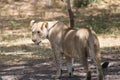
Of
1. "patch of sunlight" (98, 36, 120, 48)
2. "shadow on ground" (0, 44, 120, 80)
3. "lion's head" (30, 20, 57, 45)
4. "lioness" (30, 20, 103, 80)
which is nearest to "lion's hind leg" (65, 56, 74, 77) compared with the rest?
"lioness" (30, 20, 103, 80)

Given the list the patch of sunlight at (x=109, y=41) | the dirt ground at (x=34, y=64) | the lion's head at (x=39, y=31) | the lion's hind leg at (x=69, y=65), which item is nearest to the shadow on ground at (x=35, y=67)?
the dirt ground at (x=34, y=64)

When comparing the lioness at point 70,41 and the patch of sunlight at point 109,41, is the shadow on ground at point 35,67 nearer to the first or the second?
the lioness at point 70,41

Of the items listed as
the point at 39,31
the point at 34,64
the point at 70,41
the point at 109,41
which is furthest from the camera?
the point at 109,41

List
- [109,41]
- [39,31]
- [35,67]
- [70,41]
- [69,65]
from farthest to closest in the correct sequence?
[109,41] < [35,67] < [69,65] < [39,31] < [70,41]

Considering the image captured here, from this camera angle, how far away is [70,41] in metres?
7.76

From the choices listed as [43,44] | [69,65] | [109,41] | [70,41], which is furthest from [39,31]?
[109,41]

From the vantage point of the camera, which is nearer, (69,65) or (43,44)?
(69,65)

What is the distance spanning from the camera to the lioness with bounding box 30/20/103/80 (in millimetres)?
7414

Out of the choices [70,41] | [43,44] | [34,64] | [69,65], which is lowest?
[43,44]

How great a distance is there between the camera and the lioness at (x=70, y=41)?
7.41 metres

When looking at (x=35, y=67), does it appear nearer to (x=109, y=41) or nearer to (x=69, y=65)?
(x=69, y=65)

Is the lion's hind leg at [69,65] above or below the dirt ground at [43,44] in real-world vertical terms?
above

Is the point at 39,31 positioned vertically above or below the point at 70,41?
above

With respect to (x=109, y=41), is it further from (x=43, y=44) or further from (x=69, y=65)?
(x=69, y=65)
